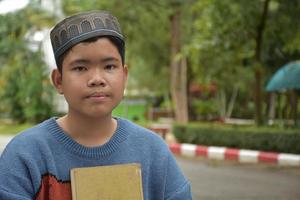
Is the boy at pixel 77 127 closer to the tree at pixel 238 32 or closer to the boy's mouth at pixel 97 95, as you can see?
the boy's mouth at pixel 97 95


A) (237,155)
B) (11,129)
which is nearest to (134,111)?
(11,129)

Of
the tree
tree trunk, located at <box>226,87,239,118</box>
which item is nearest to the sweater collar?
the tree

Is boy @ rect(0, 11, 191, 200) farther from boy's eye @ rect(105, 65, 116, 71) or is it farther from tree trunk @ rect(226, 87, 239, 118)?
tree trunk @ rect(226, 87, 239, 118)

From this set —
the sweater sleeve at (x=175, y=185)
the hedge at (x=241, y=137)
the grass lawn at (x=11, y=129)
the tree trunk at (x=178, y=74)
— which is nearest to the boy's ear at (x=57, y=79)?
the sweater sleeve at (x=175, y=185)

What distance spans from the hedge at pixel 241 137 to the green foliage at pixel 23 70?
3.99m

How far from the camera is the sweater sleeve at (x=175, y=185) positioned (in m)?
1.71

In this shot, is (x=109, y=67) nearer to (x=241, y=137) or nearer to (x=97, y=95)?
(x=97, y=95)

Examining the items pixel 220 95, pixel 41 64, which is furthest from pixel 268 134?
pixel 220 95

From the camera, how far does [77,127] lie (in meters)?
1.66

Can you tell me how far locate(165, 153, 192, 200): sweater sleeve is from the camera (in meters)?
1.71

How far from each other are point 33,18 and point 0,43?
6.36 ft

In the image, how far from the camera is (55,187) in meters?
1.58

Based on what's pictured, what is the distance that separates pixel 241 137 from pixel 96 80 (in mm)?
10918

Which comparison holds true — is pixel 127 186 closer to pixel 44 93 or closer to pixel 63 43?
pixel 63 43
